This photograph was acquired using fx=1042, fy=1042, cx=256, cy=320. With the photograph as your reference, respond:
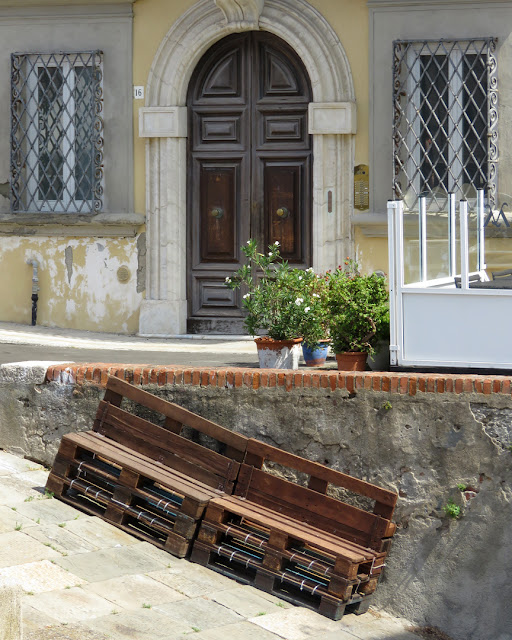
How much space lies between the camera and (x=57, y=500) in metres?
7.17

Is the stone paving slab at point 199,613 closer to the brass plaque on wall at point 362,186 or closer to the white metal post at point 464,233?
the white metal post at point 464,233

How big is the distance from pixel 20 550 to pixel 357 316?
118 inches

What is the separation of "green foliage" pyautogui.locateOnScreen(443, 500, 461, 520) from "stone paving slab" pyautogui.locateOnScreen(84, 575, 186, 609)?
6.03ft

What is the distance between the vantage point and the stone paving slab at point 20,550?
6.09m

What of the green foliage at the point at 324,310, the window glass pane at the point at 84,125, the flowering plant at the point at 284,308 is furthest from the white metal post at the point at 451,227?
the window glass pane at the point at 84,125

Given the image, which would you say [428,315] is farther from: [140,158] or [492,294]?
[140,158]

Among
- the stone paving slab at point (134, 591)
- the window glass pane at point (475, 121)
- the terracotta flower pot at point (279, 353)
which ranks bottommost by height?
the stone paving slab at point (134, 591)

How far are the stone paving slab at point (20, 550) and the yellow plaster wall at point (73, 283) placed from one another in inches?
201

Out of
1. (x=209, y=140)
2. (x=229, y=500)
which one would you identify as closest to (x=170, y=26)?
(x=209, y=140)

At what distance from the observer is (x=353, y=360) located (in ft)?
25.3

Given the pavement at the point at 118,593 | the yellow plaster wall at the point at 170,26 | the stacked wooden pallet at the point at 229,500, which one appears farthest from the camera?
the yellow plaster wall at the point at 170,26

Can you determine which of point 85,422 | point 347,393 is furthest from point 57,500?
point 347,393

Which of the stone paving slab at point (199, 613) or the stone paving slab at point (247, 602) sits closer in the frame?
the stone paving slab at point (199, 613)

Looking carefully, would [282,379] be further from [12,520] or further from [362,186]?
[362,186]
